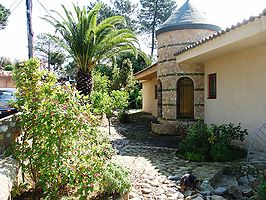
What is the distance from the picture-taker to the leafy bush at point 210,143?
7156 mm

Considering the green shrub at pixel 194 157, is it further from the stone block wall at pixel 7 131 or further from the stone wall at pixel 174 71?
the stone block wall at pixel 7 131

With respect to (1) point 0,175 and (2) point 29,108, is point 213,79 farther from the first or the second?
(1) point 0,175

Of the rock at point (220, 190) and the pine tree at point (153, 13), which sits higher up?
the pine tree at point (153, 13)

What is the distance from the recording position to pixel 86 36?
38.3 feet

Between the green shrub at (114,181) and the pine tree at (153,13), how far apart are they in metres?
36.7

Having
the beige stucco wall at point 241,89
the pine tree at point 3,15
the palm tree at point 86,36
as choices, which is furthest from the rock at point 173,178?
the pine tree at point 3,15

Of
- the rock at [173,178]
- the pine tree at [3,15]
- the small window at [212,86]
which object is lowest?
the rock at [173,178]

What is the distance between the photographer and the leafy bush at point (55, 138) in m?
3.90

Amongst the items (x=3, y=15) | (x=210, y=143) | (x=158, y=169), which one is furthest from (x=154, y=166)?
(x=3, y=15)

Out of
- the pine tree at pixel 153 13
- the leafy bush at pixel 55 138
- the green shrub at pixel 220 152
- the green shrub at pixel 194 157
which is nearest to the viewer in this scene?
the leafy bush at pixel 55 138

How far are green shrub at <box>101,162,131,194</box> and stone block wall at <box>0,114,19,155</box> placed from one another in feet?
5.49

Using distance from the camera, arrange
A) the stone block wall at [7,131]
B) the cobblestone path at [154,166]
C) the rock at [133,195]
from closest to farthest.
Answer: the stone block wall at [7,131] < the rock at [133,195] < the cobblestone path at [154,166]

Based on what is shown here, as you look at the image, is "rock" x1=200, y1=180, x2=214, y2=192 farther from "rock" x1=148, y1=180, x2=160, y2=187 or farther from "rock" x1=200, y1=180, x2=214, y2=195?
"rock" x1=148, y1=180, x2=160, y2=187

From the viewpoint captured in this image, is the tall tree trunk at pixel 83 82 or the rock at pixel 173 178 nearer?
the rock at pixel 173 178
